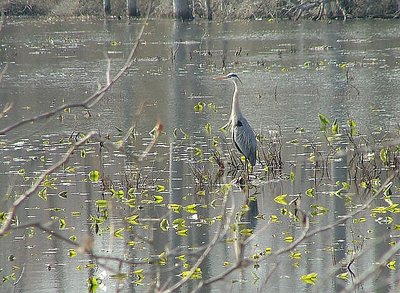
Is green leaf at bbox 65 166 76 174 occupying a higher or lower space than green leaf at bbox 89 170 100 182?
lower

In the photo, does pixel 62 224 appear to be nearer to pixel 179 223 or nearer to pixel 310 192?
pixel 179 223

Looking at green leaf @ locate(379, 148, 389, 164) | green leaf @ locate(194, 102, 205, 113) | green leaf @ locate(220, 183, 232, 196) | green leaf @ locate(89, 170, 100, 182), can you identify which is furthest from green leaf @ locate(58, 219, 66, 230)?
Result: green leaf @ locate(194, 102, 205, 113)

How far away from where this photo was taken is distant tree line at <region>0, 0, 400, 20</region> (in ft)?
116

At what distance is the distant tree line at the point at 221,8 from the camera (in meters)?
35.3

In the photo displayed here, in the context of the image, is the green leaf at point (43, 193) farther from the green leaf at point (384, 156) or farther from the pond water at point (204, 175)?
the green leaf at point (384, 156)

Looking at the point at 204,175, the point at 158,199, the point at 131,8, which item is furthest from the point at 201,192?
the point at 131,8

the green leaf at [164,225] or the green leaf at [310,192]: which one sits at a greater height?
the green leaf at [164,225]

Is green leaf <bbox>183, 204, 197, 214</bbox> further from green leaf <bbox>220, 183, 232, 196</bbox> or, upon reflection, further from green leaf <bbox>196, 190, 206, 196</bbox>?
green leaf <bbox>196, 190, 206, 196</bbox>

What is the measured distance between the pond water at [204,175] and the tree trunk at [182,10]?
44.2 ft

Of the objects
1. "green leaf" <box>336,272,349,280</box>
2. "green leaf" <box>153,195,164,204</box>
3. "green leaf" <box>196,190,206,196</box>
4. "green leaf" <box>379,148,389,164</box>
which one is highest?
"green leaf" <box>336,272,349,280</box>

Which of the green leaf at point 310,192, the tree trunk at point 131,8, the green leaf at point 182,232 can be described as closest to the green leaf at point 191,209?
the green leaf at point 182,232

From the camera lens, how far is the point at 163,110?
1603 centimetres

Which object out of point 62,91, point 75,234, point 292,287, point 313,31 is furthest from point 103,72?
point 292,287

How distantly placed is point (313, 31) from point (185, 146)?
1906 cm
